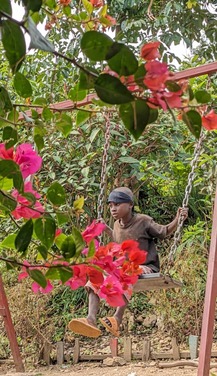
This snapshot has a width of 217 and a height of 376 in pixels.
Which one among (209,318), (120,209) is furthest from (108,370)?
(209,318)

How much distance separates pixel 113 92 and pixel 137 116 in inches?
1.7

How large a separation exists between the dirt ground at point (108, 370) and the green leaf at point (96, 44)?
135 inches

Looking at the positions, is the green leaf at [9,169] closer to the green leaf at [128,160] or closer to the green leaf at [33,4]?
the green leaf at [33,4]

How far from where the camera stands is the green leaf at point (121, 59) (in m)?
0.53

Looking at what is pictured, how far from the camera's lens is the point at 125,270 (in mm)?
1075

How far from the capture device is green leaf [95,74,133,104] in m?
0.54

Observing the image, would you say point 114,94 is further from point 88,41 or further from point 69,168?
point 69,168

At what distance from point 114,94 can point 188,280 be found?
13.9 ft

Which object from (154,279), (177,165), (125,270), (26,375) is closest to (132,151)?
(177,165)

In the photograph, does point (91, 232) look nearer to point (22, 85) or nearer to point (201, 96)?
point (22, 85)

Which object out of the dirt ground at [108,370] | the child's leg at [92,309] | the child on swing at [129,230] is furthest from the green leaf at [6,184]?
the dirt ground at [108,370]

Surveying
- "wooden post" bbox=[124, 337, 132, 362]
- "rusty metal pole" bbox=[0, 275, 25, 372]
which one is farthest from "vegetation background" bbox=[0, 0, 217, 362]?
"rusty metal pole" bbox=[0, 275, 25, 372]

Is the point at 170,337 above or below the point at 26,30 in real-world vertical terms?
below

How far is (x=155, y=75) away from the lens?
55cm
